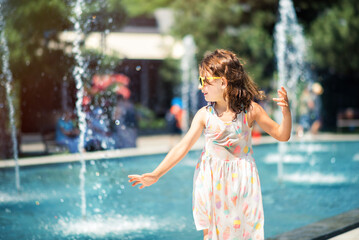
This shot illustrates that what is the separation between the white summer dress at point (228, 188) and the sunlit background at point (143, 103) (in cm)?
54

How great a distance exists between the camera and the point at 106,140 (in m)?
14.7

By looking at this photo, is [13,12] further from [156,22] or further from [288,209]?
[156,22]

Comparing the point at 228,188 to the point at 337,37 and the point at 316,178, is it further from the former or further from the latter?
the point at 337,37

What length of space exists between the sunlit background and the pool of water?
0.02 metres

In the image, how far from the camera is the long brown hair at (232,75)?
11.3 feet

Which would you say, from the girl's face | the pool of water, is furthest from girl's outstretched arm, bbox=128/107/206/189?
the pool of water

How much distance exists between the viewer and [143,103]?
3450 centimetres

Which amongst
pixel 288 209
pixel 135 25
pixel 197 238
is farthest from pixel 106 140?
pixel 135 25

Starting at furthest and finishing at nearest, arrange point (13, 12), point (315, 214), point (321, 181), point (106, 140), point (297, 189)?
point (13, 12)
point (106, 140)
point (321, 181)
point (297, 189)
point (315, 214)

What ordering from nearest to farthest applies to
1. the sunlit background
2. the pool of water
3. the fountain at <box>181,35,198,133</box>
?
the pool of water < the sunlit background < the fountain at <box>181,35,198,133</box>

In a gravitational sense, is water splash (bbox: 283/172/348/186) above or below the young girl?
below

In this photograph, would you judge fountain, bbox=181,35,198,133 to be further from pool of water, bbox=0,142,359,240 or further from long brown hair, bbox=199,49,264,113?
long brown hair, bbox=199,49,264,113

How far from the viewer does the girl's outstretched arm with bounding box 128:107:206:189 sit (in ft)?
11.1

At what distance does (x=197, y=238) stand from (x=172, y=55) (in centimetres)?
2379
